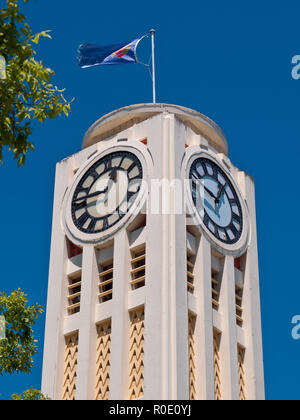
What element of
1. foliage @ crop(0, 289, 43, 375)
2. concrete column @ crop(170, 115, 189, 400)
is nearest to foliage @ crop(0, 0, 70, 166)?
foliage @ crop(0, 289, 43, 375)

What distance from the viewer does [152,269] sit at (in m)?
39.0

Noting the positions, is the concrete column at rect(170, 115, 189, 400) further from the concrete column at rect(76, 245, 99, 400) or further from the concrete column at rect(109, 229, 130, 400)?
the concrete column at rect(76, 245, 99, 400)

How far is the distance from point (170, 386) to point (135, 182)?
9.38 m

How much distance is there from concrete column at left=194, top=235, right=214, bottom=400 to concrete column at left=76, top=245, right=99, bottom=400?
4.05 m

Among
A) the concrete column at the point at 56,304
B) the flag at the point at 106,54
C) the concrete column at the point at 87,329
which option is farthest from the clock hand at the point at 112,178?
the flag at the point at 106,54

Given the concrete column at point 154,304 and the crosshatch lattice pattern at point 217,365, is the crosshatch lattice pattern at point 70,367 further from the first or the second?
the crosshatch lattice pattern at point 217,365

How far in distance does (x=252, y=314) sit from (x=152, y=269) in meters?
6.09

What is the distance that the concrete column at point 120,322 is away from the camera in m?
37.5

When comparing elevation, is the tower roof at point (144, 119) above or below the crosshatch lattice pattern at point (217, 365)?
above

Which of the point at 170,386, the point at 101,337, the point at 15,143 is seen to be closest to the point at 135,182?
the point at 101,337

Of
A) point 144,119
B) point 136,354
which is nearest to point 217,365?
point 136,354

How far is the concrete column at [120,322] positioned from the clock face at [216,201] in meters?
3.58

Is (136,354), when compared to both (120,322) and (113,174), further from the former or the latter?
(113,174)

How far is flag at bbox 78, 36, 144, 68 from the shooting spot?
1761 inches
